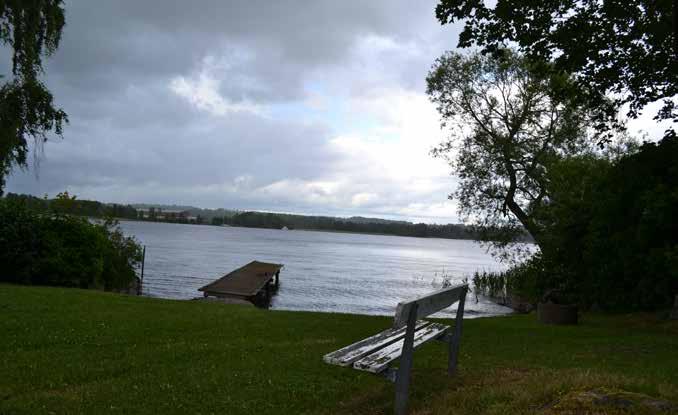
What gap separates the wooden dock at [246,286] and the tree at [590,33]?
2287 centimetres

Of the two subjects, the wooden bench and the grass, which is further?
the grass

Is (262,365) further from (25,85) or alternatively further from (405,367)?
(25,85)

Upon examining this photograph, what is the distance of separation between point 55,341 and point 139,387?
3.19m

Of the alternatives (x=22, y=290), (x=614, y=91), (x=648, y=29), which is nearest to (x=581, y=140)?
(x=614, y=91)

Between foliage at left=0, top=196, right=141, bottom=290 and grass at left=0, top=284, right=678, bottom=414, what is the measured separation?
22.4ft

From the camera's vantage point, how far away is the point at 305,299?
3534 centimetres

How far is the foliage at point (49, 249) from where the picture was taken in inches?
755

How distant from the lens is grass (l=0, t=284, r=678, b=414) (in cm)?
545

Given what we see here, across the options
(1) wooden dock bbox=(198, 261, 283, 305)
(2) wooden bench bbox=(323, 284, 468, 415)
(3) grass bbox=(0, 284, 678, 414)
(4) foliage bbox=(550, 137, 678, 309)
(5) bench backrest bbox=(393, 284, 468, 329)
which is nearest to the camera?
(5) bench backrest bbox=(393, 284, 468, 329)

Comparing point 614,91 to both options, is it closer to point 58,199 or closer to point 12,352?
point 12,352

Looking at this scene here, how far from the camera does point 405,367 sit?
4941 millimetres

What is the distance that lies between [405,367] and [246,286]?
29531mm

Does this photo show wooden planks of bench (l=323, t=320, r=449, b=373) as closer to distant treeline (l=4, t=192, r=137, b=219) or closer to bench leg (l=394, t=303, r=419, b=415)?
bench leg (l=394, t=303, r=419, b=415)

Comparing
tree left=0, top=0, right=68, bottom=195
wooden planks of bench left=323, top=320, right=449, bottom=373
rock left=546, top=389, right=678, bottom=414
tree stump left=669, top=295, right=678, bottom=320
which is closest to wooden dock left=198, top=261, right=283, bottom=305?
tree left=0, top=0, right=68, bottom=195
